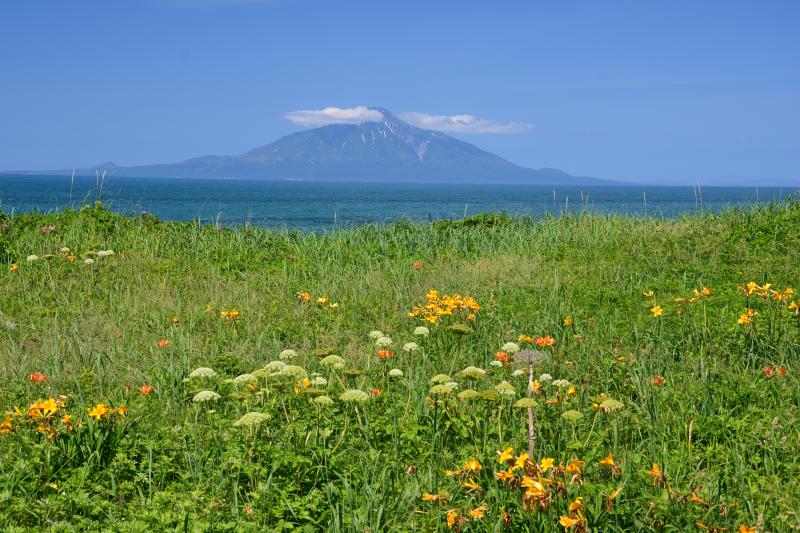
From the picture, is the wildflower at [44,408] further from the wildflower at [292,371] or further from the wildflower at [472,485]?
the wildflower at [472,485]

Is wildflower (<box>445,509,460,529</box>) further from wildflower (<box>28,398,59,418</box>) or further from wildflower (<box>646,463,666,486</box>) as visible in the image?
wildflower (<box>28,398,59,418</box>)

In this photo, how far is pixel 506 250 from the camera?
38.7 feet

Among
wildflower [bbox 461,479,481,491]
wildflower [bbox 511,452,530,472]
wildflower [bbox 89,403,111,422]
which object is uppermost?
wildflower [bbox 511,452,530,472]

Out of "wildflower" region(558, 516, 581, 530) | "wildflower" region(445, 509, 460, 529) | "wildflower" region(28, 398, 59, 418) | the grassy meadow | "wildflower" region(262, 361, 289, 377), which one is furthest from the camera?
"wildflower" region(262, 361, 289, 377)

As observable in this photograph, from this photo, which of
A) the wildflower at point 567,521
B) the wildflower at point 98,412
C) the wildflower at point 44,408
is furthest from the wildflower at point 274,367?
the wildflower at point 567,521

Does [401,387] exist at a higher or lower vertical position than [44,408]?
lower

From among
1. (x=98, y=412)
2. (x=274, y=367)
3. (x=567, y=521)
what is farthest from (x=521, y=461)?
(x=98, y=412)

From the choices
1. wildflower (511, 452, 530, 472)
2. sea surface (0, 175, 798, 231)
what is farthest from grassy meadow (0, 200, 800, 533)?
sea surface (0, 175, 798, 231)

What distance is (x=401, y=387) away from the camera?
5.44m

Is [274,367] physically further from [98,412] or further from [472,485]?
[472,485]

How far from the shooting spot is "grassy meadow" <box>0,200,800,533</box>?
10.9ft

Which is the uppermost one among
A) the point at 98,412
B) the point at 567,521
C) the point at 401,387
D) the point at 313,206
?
the point at 313,206

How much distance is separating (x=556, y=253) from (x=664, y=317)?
3643 millimetres


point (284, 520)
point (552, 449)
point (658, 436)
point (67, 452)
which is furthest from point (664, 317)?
point (67, 452)
